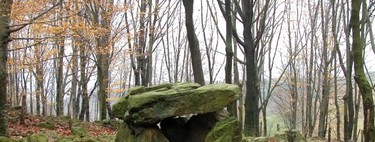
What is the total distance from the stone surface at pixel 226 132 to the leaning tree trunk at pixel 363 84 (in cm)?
284

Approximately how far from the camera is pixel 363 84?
8.07m

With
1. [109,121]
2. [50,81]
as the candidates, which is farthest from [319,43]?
[50,81]

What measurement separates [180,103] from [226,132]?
1148mm

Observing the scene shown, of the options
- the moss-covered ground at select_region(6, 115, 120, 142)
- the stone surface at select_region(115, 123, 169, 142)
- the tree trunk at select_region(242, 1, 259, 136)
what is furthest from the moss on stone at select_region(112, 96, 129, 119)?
the tree trunk at select_region(242, 1, 259, 136)

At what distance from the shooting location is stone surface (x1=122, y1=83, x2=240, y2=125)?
765cm

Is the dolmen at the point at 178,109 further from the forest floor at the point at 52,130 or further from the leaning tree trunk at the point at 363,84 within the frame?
the leaning tree trunk at the point at 363,84

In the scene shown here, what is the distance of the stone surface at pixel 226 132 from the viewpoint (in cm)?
730

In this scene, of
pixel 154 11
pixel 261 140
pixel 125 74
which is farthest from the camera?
pixel 125 74

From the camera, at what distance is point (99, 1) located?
16812mm

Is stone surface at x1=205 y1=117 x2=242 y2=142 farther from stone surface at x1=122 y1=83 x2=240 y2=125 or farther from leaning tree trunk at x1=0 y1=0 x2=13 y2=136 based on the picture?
leaning tree trunk at x1=0 y1=0 x2=13 y2=136

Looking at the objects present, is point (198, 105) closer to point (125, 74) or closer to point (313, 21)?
point (313, 21)

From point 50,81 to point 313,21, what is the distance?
2349 cm

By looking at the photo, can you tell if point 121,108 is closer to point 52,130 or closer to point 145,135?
point 145,135

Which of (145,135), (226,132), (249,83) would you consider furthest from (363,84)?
(145,135)
